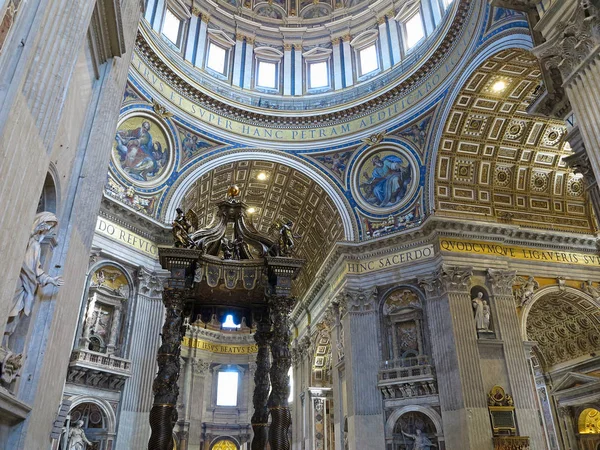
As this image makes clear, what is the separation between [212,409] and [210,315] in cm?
1822

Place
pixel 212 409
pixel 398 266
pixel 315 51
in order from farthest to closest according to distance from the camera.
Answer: pixel 212 409, pixel 315 51, pixel 398 266

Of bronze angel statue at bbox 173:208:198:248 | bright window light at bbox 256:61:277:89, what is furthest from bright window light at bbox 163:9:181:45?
bronze angel statue at bbox 173:208:198:248

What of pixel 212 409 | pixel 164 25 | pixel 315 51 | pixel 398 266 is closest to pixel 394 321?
pixel 398 266

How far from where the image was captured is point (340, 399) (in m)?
17.3

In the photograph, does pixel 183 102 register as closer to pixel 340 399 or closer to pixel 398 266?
pixel 398 266

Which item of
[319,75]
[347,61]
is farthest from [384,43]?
[319,75]

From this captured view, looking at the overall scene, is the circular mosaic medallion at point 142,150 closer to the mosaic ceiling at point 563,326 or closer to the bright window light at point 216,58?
the bright window light at point 216,58

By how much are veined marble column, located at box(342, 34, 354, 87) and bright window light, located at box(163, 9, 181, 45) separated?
22.6 ft

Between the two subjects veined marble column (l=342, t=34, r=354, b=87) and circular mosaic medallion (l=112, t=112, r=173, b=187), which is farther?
veined marble column (l=342, t=34, r=354, b=87)

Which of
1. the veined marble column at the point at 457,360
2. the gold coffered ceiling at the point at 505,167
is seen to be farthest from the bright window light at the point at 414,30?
the veined marble column at the point at 457,360

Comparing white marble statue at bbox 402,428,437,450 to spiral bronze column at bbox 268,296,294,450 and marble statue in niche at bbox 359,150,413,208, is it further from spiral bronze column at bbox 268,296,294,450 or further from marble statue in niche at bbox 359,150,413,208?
marble statue in niche at bbox 359,150,413,208

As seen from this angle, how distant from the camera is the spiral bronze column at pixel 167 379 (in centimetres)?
795

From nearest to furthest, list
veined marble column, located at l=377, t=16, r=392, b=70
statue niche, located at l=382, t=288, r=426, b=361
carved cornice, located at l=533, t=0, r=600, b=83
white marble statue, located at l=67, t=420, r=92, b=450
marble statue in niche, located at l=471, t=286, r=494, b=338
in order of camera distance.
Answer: carved cornice, located at l=533, t=0, r=600, b=83 < white marble statue, located at l=67, t=420, r=92, b=450 < marble statue in niche, located at l=471, t=286, r=494, b=338 < statue niche, located at l=382, t=288, r=426, b=361 < veined marble column, located at l=377, t=16, r=392, b=70

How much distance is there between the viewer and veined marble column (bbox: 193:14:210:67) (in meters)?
19.3
